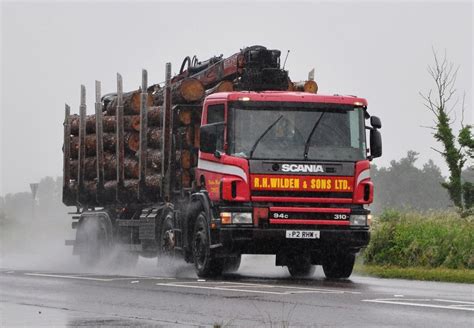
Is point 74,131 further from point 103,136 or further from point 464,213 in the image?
→ point 464,213

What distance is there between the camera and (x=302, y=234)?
2014 centimetres

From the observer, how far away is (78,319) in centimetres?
1302

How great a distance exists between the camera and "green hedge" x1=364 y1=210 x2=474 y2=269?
24.1m

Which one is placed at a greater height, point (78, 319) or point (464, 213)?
point (464, 213)

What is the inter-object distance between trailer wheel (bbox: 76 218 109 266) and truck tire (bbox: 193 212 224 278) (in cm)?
633

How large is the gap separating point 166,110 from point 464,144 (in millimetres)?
26478

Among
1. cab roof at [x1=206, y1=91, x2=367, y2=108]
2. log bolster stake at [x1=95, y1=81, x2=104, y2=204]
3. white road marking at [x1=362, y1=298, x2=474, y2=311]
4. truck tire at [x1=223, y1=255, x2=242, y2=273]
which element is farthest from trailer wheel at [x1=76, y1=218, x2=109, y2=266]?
white road marking at [x1=362, y1=298, x2=474, y2=311]

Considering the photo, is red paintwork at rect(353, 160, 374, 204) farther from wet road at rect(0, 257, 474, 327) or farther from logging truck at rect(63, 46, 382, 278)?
wet road at rect(0, 257, 474, 327)

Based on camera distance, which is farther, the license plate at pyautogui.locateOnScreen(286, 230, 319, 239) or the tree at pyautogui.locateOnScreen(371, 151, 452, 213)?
the tree at pyautogui.locateOnScreen(371, 151, 452, 213)

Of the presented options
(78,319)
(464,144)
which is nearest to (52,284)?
(78,319)

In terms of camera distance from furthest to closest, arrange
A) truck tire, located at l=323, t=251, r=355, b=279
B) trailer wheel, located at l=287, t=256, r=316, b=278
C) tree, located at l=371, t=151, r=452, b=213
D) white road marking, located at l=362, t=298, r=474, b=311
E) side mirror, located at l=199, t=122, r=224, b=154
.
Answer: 1. tree, located at l=371, t=151, r=452, b=213
2. trailer wheel, located at l=287, t=256, r=316, b=278
3. truck tire, located at l=323, t=251, r=355, b=279
4. side mirror, located at l=199, t=122, r=224, b=154
5. white road marking, located at l=362, t=298, r=474, b=311

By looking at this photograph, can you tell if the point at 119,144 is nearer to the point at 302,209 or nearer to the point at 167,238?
the point at 167,238

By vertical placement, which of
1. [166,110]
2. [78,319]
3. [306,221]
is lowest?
[78,319]

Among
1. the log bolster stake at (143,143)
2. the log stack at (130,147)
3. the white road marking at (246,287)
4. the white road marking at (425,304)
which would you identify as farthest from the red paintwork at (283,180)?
the white road marking at (425,304)
